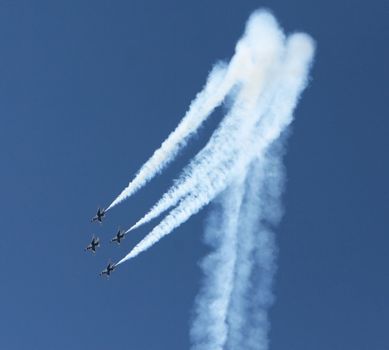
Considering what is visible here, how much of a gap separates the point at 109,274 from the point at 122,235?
12.4ft

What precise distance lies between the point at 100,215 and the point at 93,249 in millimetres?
5050

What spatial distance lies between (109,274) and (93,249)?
3934mm

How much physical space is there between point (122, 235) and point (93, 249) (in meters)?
4.96

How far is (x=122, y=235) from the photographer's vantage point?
120m

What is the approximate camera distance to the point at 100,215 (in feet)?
392

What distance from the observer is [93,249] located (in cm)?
12344

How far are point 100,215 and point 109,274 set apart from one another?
5.36 m

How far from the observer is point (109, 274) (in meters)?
120

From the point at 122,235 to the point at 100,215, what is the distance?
2.61m
